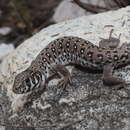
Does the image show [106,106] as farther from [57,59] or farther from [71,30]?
[71,30]

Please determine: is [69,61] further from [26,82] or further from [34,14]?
[34,14]

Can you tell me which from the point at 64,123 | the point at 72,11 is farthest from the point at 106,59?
the point at 72,11

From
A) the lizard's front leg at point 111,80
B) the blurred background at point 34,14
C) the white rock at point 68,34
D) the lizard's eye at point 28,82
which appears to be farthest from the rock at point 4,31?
the lizard's front leg at point 111,80

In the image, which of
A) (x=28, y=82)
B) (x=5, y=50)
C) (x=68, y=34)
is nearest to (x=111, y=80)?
(x=28, y=82)

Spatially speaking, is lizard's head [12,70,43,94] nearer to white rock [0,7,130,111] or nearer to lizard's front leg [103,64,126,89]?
white rock [0,7,130,111]

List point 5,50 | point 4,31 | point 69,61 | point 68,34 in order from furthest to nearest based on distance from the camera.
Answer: point 4,31 → point 5,50 → point 68,34 → point 69,61

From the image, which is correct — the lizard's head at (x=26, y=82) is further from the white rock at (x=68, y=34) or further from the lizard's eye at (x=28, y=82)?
the white rock at (x=68, y=34)
